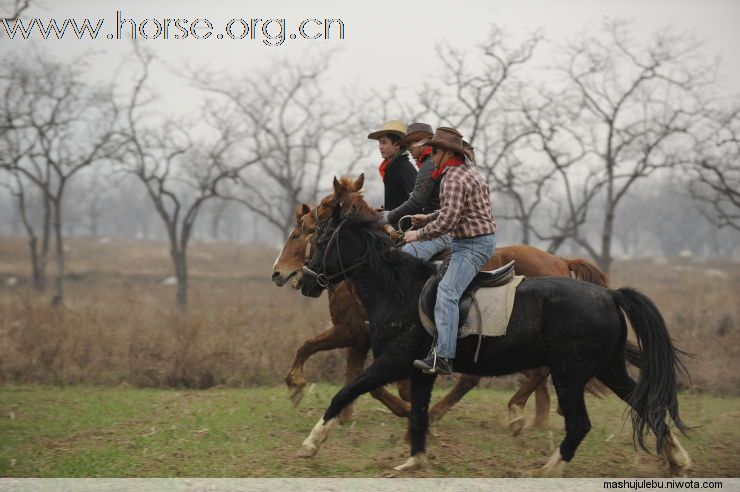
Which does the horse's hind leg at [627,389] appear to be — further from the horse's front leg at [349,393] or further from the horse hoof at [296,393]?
the horse hoof at [296,393]

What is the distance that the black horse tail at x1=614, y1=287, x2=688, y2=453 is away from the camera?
6.17 meters

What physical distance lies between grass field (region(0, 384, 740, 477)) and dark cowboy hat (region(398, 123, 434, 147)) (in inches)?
130

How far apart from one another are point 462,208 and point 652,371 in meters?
2.14

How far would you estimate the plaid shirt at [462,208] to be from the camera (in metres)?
6.44

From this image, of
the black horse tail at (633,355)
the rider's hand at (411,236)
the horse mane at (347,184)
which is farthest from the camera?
the horse mane at (347,184)

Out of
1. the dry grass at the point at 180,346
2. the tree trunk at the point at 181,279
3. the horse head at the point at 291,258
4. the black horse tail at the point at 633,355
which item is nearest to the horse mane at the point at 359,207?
the horse head at the point at 291,258

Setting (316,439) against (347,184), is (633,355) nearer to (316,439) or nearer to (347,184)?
(316,439)

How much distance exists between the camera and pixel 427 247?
7398 millimetres

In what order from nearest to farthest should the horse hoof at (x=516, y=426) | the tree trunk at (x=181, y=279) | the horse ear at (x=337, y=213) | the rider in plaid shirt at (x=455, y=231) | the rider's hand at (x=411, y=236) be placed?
the rider in plaid shirt at (x=455, y=231)
the rider's hand at (x=411, y=236)
the horse ear at (x=337, y=213)
the horse hoof at (x=516, y=426)
the tree trunk at (x=181, y=279)

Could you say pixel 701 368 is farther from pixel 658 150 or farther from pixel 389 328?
pixel 658 150

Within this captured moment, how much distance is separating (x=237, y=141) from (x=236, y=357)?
47.3 feet

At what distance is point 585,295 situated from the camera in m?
6.30

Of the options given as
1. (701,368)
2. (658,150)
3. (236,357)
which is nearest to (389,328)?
(236,357)

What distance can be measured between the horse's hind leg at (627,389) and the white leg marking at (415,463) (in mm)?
1759
